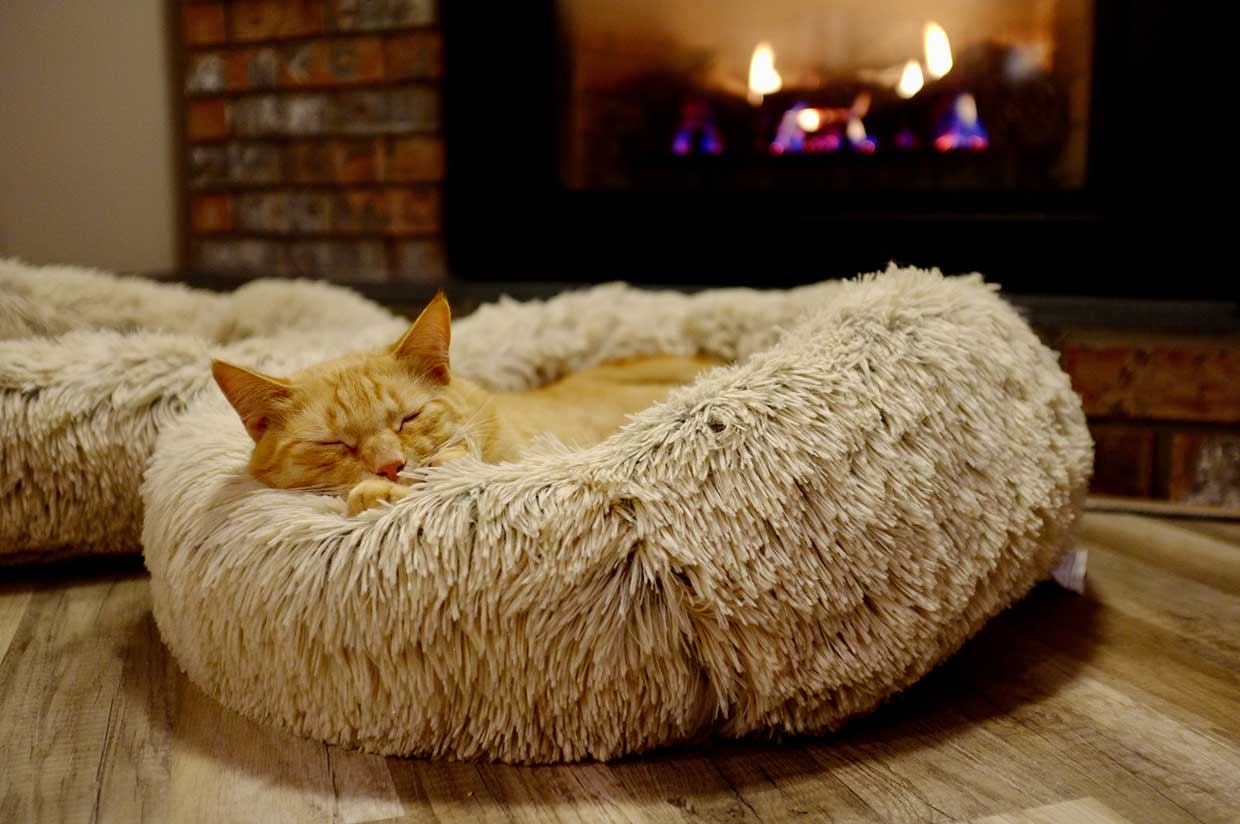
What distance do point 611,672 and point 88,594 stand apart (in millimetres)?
809

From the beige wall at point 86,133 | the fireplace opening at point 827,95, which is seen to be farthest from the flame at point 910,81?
the beige wall at point 86,133

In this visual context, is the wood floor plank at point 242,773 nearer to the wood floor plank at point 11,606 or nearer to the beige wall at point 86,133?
the wood floor plank at point 11,606

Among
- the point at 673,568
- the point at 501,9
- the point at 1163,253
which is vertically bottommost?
the point at 673,568

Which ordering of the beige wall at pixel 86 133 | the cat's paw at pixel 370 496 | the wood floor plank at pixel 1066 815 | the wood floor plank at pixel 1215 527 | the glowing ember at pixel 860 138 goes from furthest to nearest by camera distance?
the beige wall at pixel 86 133
the glowing ember at pixel 860 138
the wood floor plank at pixel 1215 527
the cat's paw at pixel 370 496
the wood floor plank at pixel 1066 815

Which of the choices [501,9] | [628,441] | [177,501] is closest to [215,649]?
[177,501]

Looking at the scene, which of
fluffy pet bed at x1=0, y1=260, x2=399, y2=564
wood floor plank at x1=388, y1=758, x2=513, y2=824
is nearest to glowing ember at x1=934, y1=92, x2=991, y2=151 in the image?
fluffy pet bed at x1=0, y1=260, x2=399, y2=564

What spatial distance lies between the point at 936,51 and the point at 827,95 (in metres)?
0.22

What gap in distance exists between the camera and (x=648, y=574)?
84cm

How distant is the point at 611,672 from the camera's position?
2.74ft

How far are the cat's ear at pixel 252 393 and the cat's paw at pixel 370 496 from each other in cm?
14

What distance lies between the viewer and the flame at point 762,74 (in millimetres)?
2049

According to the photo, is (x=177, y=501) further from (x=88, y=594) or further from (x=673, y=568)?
(x=673, y=568)

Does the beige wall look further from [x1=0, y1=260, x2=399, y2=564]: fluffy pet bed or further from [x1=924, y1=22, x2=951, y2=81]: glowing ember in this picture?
[x1=924, y1=22, x2=951, y2=81]: glowing ember

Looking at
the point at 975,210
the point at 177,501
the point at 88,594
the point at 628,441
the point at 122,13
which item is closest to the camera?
the point at 628,441
